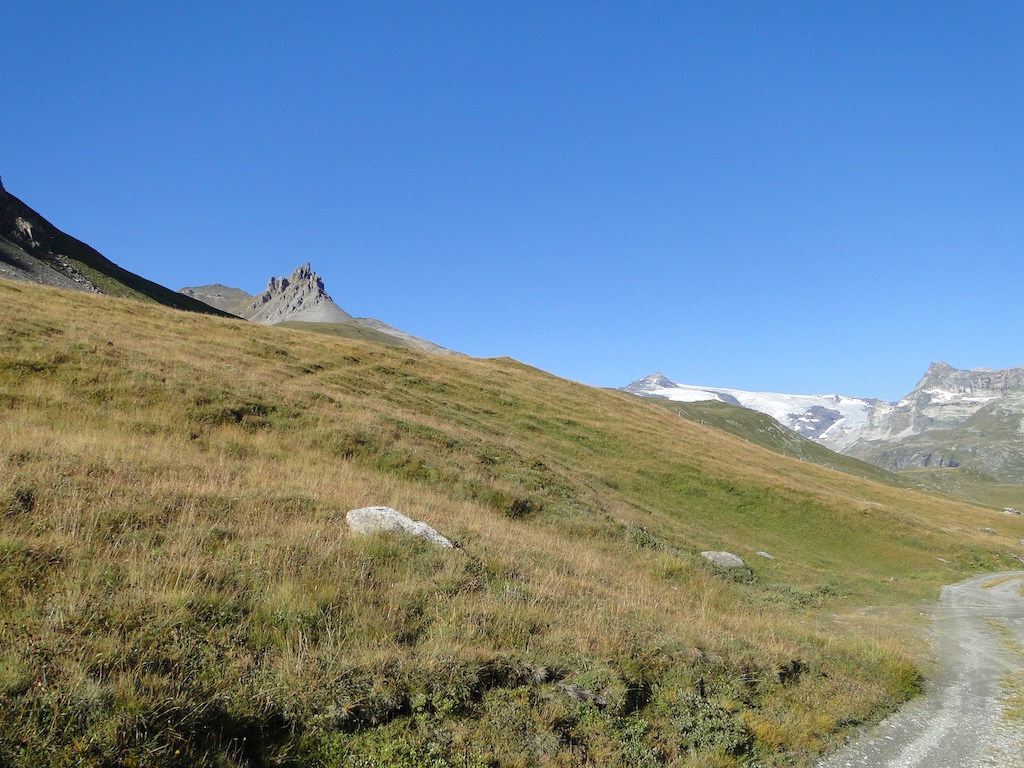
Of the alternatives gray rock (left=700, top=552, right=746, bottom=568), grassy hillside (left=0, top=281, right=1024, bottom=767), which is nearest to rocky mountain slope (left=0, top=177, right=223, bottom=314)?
grassy hillside (left=0, top=281, right=1024, bottom=767)

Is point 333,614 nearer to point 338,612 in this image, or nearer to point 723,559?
point 338,612

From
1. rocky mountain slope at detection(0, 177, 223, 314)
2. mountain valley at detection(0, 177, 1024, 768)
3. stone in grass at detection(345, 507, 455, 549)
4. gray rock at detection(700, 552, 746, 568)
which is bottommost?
gray rock at detection(700, 552, 746, 568)

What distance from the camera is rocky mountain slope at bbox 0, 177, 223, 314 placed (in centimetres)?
8888

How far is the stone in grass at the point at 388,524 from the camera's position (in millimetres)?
10414

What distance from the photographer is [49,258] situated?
347 feet

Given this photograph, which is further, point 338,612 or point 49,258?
point 49,258

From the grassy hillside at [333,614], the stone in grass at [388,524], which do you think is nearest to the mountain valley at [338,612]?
the grassy hillside at [333,614]

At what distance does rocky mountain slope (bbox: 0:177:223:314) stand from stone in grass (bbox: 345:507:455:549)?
314 ft

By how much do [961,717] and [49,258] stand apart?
141 meters

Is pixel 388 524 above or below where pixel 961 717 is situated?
above

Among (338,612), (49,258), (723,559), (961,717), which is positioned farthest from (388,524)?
(49,258)

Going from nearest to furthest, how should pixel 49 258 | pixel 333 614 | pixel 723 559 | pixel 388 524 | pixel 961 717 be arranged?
1. pixel 333 614
2. pixel 961 717
3. pixel 388 524
4. pixel 723 559
5. pixel 49 258

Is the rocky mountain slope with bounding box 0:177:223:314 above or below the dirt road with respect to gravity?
above

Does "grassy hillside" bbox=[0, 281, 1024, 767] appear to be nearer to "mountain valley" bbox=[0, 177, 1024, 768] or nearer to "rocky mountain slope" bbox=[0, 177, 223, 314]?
"mountain valley" bbox=[0, 177, 1024, 768]
